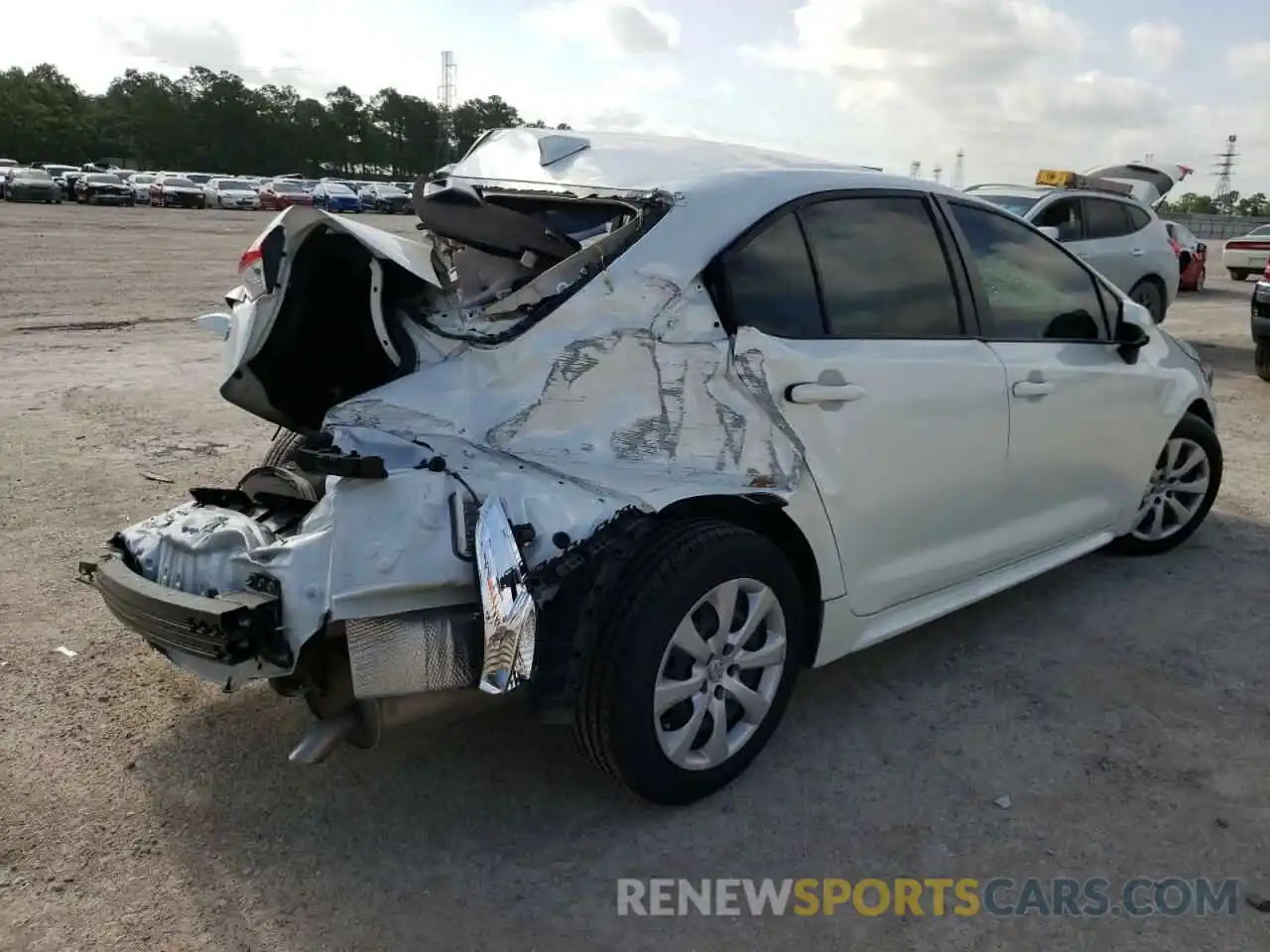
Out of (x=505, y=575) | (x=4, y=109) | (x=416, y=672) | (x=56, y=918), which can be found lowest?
(x=56, y=918)

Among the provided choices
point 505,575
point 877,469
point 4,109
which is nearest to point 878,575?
point 877,469

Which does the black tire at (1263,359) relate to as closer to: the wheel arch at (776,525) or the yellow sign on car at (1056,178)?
the yellow sign on car at (1056,178)

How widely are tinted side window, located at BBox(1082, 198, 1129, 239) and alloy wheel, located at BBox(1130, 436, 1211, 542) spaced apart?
23.5ft

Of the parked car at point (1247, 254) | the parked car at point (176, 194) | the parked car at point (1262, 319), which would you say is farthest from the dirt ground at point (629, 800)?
the parked car at point (176, 194)

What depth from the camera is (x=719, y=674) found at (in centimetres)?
287

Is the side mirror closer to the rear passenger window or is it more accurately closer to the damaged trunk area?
the damaged trunk area

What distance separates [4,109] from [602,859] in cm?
9329

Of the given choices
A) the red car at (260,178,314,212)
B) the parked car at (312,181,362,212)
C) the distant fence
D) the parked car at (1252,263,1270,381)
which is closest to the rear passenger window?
the parked car at (1252,263,1270,381)

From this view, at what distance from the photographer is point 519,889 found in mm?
2555

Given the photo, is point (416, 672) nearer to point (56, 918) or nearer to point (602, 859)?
point (602, 859)

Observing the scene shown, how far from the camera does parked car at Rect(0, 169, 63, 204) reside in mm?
42375

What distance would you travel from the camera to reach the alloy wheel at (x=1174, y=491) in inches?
189

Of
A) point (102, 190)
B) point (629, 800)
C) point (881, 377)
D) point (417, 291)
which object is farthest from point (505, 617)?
point (102, 190)

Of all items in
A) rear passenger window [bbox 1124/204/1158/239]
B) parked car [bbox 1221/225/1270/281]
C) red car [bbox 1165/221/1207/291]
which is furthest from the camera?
parked car [bbox 1221/225/1270/281]
